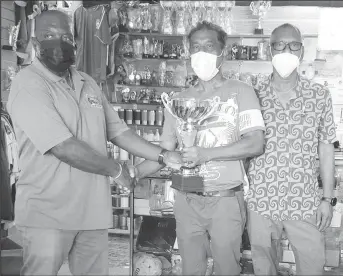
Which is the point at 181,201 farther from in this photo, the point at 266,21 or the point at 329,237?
the point at 266,21

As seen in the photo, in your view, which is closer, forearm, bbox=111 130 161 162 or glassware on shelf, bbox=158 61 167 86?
forearm, bbox=111 130 161 162

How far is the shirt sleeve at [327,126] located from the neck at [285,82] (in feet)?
0.62

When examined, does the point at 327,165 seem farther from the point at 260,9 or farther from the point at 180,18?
the point at 180,18

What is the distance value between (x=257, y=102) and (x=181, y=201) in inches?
25.0

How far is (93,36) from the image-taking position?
5.44m

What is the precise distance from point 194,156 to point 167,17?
3.73 metres

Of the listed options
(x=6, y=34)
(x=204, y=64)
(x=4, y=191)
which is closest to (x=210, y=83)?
(x=204, y=64)

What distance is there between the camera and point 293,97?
243cm

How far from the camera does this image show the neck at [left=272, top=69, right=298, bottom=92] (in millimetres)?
2469

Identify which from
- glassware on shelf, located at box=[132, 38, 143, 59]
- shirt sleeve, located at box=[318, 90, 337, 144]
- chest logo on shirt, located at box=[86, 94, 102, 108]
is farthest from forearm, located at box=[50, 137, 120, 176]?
glassware on shelf, located at box=[132, 38, 143, 59]

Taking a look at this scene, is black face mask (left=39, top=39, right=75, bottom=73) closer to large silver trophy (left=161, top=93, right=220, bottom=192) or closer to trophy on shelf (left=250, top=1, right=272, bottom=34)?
large silver trophy (left=161, top=93, right=220, bottom=192)

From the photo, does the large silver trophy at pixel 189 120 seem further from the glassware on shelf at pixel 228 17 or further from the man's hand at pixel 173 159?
the glassware on shelf at pixel 228 17

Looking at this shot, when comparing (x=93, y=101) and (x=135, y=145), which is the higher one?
(x=93, y=101)

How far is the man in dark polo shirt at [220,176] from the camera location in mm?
2252
